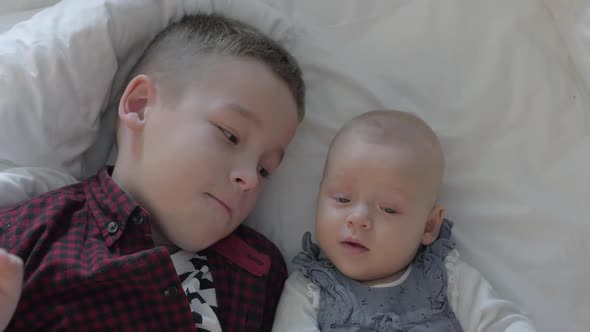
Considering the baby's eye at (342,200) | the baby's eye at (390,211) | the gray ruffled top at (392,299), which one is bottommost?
the gray ruffled top at (392,299)

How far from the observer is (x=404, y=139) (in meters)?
1.20

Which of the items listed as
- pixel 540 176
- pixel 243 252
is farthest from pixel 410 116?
pixel 243 252

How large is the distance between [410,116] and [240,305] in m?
0.52

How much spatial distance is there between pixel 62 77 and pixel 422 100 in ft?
2.58

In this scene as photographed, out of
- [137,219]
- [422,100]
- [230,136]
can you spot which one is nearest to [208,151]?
[230,136]

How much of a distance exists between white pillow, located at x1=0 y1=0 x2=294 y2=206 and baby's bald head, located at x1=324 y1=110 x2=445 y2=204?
1.65 feet

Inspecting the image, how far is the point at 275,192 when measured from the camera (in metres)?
1.37

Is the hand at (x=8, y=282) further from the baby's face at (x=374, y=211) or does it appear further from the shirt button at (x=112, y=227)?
the baby's face at (x=374, y=211)

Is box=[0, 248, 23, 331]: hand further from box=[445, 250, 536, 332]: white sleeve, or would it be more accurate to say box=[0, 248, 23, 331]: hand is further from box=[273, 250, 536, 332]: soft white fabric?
box=[445, 250, 536, 332]: white sleeve

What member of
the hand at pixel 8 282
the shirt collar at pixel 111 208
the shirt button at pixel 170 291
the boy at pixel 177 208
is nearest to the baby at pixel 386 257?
the boy at pixel 177 208

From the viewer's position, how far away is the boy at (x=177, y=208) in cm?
103

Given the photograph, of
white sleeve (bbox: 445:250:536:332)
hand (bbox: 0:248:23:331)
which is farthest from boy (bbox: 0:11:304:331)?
white sleeve (bbox: 445:250:536:332)

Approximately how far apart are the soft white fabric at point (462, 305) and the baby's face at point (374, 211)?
8 centimetres

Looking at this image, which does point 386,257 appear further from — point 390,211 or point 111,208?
point 111,208
